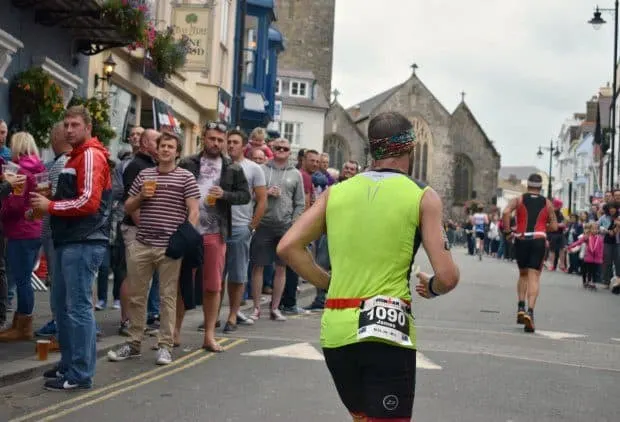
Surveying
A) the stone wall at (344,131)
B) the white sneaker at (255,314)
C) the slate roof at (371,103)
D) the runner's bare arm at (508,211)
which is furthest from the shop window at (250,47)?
the slate roof at (371,103)

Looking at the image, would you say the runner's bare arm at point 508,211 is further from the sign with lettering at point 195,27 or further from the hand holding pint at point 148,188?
the sign with lettering at point 195,27

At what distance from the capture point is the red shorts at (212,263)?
10.1 meters

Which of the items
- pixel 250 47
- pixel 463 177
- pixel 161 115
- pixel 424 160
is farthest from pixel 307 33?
pixel 161 115

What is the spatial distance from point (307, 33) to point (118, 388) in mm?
75007

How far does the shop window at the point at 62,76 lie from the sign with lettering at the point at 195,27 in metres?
4.56

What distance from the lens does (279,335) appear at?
1120 centimetres

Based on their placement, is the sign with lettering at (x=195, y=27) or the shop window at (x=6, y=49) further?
the sign with lettering at (x=195, y=27)

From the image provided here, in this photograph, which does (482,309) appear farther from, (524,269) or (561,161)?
(561,161)

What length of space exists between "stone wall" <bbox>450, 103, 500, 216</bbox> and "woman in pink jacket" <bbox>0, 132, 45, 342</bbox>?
93.1 metres

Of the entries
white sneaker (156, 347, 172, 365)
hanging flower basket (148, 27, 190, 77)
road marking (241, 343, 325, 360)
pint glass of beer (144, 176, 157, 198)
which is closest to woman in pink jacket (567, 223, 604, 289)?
hanging flower basket (148, 27, 190, 77)

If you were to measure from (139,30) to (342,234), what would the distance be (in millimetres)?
12232

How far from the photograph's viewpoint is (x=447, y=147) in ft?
326

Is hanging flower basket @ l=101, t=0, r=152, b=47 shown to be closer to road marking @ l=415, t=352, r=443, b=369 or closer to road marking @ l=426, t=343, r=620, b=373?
road marking @ l=426, t=343, r=620, b=373

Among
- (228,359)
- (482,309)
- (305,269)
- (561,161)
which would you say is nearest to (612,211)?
(482,309)
